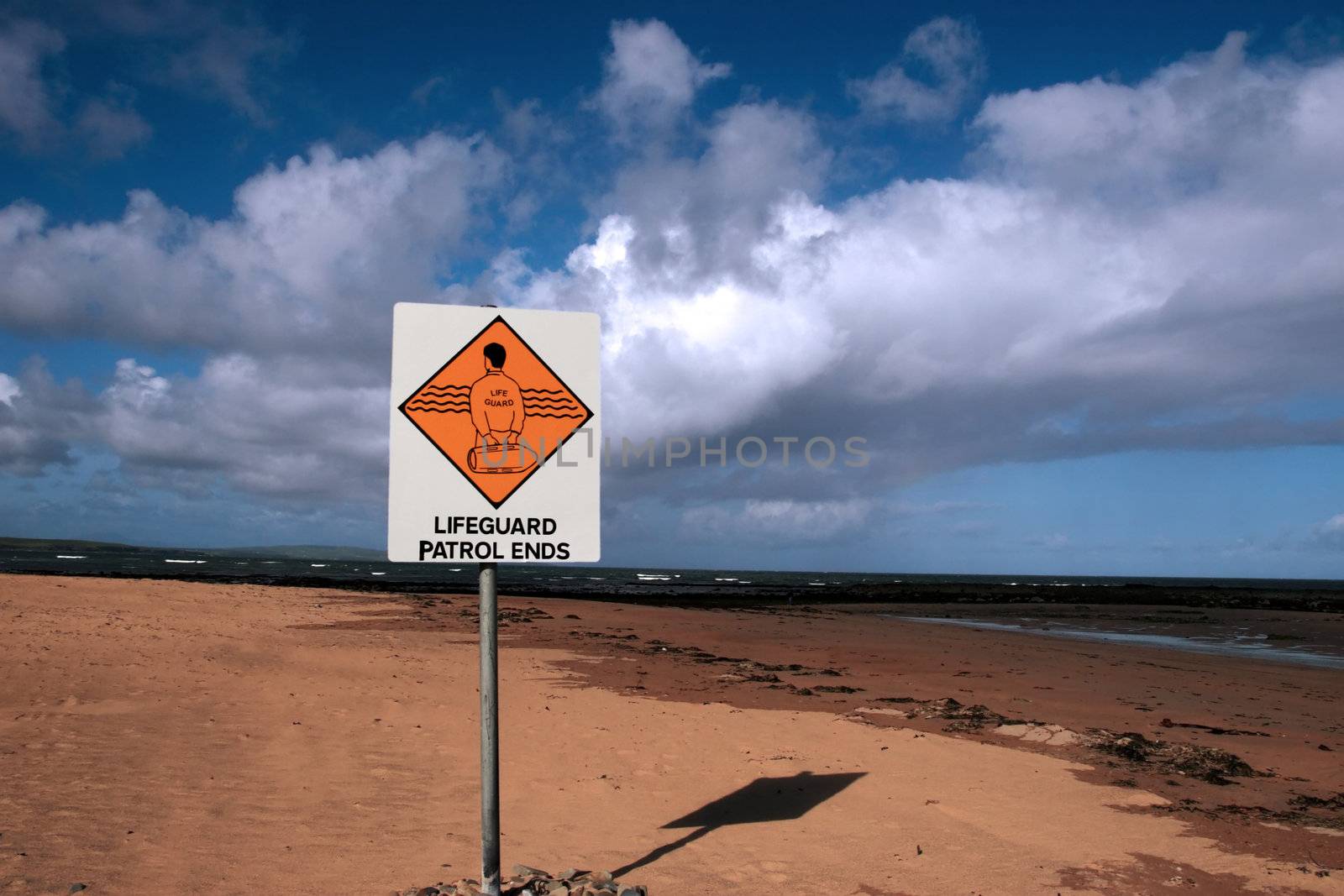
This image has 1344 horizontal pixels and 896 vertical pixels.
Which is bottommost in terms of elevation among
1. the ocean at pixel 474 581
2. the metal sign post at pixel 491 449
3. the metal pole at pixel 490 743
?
the ocean at pixel 474 581

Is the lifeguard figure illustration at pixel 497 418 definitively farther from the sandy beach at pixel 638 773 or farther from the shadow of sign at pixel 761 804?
the shadow of sign at pixel 761 804

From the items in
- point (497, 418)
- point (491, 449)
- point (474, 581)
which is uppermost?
point (497, 418)

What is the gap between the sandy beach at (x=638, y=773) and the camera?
5.07m

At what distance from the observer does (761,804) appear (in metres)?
6.53

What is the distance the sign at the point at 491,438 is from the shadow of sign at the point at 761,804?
243 cm

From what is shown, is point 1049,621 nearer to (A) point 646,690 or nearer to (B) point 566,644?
(B) point 566,644

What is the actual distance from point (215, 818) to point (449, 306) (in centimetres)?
380

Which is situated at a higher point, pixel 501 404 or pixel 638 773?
pixel 501 404

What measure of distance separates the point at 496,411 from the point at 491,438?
12 centimetres

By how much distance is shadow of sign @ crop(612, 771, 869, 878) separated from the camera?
231 inches

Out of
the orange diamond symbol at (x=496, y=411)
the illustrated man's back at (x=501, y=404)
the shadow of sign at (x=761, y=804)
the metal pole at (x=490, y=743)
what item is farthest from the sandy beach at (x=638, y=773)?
the illustrated man's back at (x=501, y=404)

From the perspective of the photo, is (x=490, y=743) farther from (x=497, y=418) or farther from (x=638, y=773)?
(x=638, y=773)

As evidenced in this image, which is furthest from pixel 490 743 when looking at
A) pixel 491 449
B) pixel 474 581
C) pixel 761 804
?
pixel 474 581

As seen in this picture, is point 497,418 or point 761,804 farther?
point 761,804
